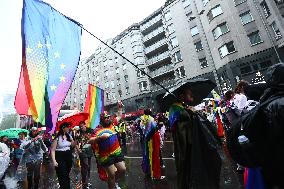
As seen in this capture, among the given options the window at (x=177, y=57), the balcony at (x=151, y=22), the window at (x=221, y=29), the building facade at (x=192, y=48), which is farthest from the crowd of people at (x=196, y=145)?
the balcony at (x=151, y=22)

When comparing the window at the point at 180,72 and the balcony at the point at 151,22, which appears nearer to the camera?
the window at the point at 180,72

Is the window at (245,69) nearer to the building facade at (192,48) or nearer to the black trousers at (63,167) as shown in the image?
the building facade at (192,48)

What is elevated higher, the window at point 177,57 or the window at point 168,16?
the window at point 168,16

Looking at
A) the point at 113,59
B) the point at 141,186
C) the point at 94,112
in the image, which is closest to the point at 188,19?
the point at 113,59

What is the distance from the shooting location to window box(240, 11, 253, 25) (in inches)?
1014

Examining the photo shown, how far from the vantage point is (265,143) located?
1.92 m

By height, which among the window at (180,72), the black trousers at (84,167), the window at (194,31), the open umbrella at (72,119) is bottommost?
the black trousers at (84,167)

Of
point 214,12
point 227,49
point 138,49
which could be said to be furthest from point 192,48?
point 138,49

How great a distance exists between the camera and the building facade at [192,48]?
24611 millimetres

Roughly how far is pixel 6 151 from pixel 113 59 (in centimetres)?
5083

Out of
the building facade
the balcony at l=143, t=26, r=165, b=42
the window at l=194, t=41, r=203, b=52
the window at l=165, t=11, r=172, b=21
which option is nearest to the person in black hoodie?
the building facade

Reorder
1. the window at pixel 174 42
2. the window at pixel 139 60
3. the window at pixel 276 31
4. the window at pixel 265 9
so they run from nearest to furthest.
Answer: the window at pixel 276 31 < the window at pixel 265 9 < the window at pixel 174 42 < the window at pixel 139 60

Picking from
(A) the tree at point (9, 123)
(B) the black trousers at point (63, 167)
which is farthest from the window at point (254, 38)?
(A) the tree at point (9, 123)

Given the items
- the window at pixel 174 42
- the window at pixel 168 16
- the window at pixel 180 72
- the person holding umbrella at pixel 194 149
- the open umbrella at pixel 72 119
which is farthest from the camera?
the window at pixel 168 16
